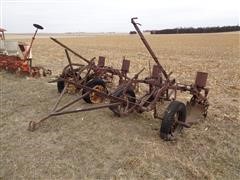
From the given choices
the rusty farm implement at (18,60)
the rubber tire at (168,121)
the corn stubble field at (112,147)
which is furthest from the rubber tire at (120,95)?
the rusty farm implement at (18,60)

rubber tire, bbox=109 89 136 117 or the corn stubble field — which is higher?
rubber tire, bbox=109 89 136 117

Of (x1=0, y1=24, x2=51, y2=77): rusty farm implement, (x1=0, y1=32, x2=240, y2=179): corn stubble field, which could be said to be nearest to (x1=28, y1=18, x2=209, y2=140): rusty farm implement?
(x1=0, y1=32, x2=240, y2=179): corn stubble field

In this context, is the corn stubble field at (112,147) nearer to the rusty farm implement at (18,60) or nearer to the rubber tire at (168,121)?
the rubber tire at (168,121)

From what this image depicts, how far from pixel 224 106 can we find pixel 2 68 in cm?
708

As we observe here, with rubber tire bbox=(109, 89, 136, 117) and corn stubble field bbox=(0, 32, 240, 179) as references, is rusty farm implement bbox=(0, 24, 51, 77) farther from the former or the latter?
rubber tire bbox=(109, 89, 136, 117)

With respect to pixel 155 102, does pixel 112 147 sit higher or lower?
lower

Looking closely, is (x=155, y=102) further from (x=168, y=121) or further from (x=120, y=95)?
(x=120, y=95)

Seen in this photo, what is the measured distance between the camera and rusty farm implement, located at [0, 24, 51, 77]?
9.05 meters

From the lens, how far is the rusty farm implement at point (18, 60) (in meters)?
9.05

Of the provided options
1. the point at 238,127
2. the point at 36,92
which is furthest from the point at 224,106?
the point at 36,92

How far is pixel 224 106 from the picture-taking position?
6.21m

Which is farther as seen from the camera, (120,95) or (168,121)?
(120,95)

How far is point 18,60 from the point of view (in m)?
9.31

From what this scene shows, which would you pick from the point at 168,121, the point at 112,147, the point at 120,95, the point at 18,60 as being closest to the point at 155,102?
the point at 168,121
